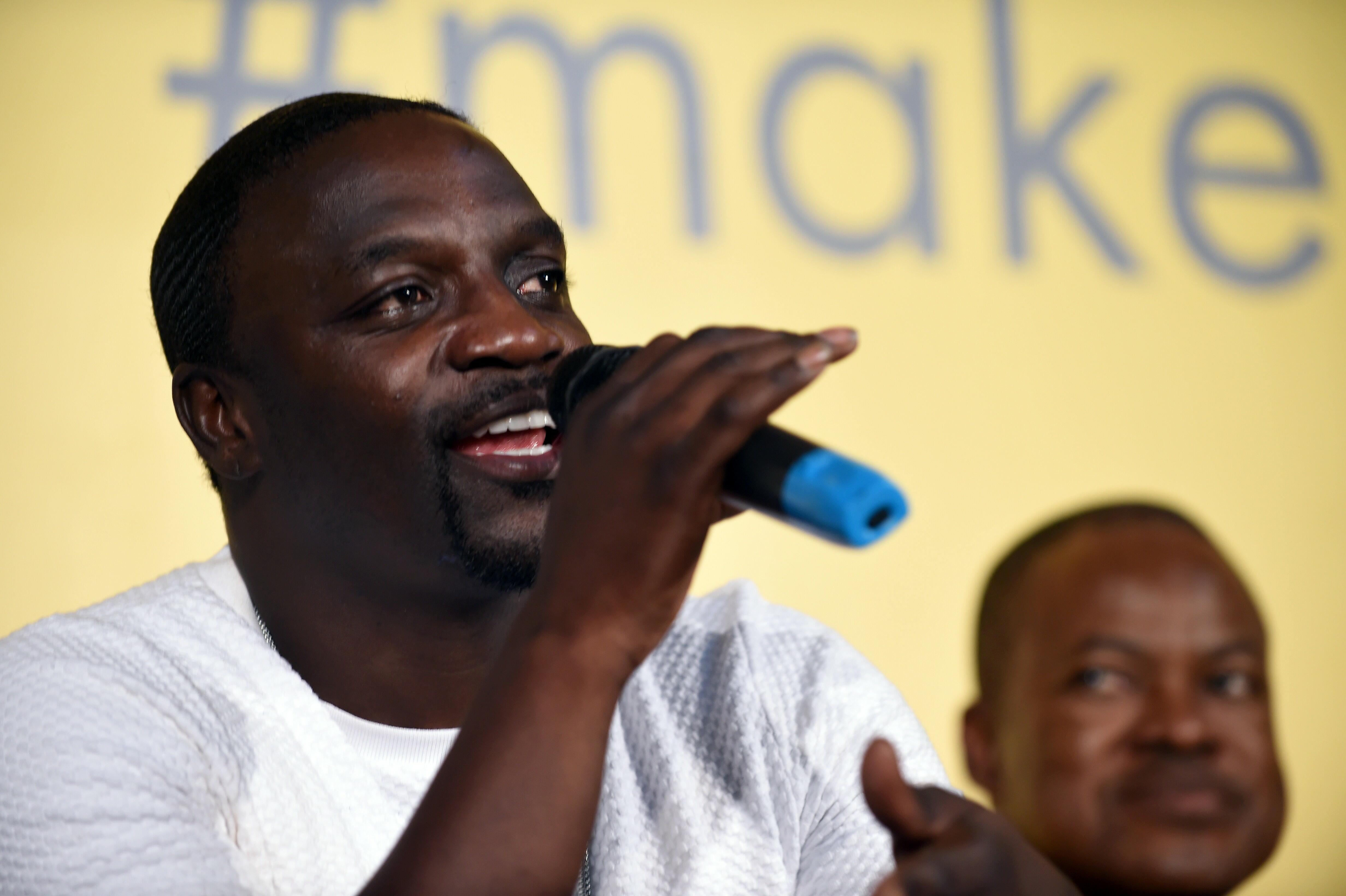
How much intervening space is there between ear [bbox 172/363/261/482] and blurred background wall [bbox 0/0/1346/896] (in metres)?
0.50

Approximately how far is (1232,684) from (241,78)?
129cm

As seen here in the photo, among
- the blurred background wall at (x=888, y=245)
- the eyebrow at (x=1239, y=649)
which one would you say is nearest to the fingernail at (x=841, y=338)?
the eyebrow at (x=1239, y=649)

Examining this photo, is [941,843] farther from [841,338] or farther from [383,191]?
[383,191]

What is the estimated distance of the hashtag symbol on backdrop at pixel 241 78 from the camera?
1.60m

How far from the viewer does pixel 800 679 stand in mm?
1031

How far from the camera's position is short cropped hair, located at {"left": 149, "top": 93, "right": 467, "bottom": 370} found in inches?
41.4

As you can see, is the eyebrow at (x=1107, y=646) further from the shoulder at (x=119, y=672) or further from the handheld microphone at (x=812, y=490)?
the shoulder at (x=119, y=672)

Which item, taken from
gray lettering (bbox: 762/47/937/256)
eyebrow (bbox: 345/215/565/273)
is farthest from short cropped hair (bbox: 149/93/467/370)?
gray lettering (bbox: 762/47/937/256)

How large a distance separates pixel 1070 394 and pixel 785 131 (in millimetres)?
516

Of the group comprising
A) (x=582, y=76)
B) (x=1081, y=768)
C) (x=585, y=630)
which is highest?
(x=582, y=76)

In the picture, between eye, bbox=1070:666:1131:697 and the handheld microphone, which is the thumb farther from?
eye, bbox=1070:666:1131:697

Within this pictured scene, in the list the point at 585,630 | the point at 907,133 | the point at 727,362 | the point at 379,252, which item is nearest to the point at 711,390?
the point at 727,362

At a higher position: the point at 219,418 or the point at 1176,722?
the point at 219,418

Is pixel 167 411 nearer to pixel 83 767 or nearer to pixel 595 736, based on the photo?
pixel 83 767
